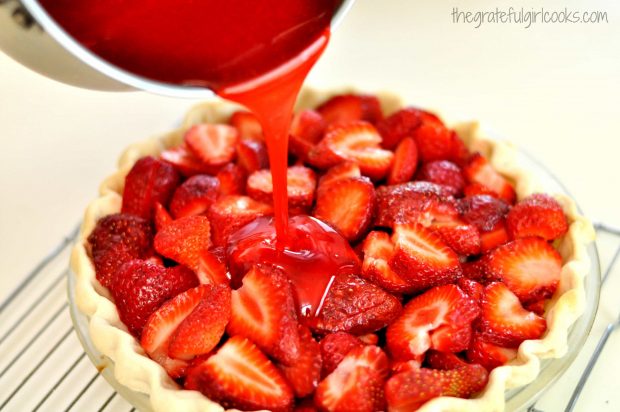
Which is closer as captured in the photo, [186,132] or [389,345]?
[389,345]

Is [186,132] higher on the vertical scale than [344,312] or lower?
higher

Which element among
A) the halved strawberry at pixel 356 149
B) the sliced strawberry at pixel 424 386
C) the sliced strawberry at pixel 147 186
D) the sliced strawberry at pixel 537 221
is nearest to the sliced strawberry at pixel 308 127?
the halved strawberry at pixel 356 149

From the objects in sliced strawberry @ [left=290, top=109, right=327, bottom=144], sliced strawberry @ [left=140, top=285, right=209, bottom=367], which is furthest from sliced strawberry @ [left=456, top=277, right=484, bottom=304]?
sliced strawberry @ [left=290, top=109, right=327, bottom=144]

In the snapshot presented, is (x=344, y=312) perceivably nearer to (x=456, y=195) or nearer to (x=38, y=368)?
(x=456, y=195)

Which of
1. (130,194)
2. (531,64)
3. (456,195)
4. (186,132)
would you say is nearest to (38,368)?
(130,194)

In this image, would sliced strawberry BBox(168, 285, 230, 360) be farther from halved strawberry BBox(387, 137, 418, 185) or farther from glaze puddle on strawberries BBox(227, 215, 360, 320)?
halved strawberry BBox(387, 137, 418, 185)

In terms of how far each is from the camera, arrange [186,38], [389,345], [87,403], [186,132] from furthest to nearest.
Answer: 1. [186,132]
2. [87,403]
3. [389,345]
4. [186,38]

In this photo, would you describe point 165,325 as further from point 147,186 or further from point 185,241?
point 147,186

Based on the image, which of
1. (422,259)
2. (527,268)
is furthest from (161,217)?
(527,268)
